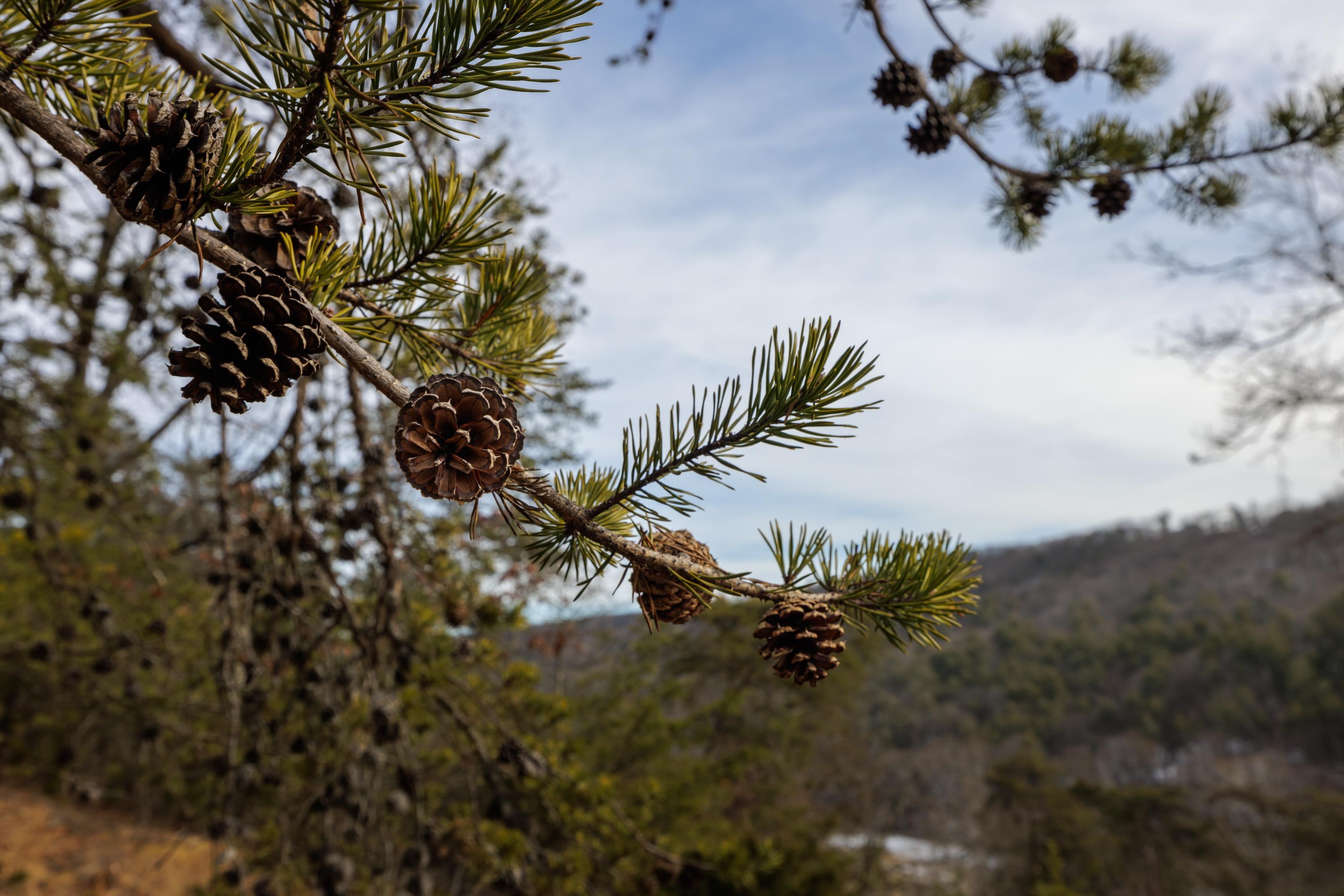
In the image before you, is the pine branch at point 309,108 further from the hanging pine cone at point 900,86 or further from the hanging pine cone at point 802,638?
the hanging pine cone at point 900,86

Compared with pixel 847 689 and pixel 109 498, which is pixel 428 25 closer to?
Answer: pixel 109 498

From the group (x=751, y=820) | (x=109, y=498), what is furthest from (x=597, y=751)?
(x=751, y=820)

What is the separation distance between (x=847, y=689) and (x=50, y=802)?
8.86 meters

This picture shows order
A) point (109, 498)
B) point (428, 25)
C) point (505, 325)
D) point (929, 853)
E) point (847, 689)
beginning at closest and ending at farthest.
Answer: point (428, 25) < point (505, 325) < point (109, 498) < point (847, 689) < point (929, 853)

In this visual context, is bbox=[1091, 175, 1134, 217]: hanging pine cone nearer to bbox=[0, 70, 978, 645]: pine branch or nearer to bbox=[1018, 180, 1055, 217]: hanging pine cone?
bbox=[1018, 180, 1055, 217]: hanging pine cone

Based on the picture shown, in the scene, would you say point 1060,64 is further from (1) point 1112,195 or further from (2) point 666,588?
(2) point 666,588

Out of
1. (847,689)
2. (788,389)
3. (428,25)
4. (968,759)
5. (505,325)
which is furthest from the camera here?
(968,759)

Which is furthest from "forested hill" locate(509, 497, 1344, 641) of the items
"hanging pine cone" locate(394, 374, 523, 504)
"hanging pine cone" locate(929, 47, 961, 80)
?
"hanging pine cone" locate(394, 374, 523, 504)

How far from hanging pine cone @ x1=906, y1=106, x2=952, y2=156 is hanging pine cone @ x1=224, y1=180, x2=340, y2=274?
1635 mm

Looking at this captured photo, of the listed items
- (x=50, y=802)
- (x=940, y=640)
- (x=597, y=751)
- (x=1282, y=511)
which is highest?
(x=1282, y=511)

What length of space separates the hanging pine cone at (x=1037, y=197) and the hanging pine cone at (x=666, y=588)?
1.75 m

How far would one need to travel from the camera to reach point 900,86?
1.89 meters

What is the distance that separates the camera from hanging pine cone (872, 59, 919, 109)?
1.89 m

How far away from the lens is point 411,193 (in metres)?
0.78
